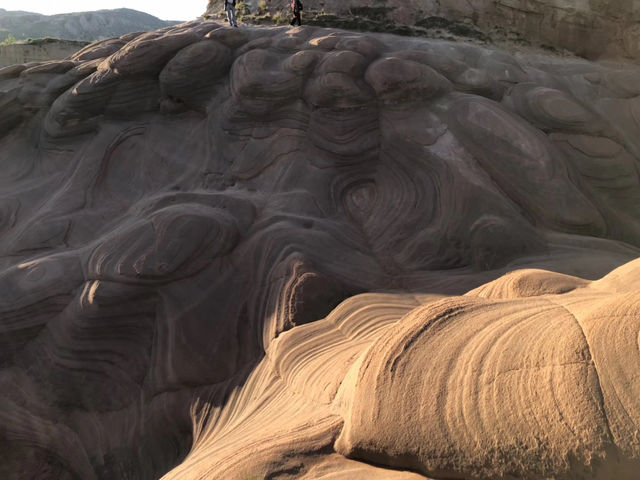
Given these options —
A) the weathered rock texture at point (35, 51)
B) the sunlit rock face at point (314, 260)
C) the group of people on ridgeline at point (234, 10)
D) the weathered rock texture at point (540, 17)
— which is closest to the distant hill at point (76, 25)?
the weathered rock texture at point (35, 51)

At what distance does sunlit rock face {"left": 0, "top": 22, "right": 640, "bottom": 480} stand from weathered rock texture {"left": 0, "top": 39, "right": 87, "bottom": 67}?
36.3ft

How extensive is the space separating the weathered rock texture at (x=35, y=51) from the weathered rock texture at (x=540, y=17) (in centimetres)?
1211

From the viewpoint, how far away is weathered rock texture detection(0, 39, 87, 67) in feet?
57.8

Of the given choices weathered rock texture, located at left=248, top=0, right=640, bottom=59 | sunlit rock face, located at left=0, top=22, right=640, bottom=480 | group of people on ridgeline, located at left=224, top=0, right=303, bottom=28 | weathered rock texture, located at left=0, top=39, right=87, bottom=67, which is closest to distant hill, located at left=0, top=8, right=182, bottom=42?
weathered rock texture, located at left=0, top=39, right=87, bottom=67

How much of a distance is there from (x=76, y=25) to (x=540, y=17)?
87568 millimetres

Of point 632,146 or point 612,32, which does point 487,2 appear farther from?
point 632,146

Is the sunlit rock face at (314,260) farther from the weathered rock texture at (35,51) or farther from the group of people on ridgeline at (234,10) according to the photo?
the weathered rock texture at (35,51)

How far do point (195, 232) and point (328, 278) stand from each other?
1474 mm

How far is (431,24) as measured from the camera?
958 cm

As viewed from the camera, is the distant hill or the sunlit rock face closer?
the sunlit rock face

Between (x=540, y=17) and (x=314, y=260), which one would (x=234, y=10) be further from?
(x=314, y=260)

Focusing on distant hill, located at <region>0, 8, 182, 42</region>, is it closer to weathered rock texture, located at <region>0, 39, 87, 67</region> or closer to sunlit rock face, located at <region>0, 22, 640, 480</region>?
weathered rock texture, located at <region>0, 39, 87, 67</region>

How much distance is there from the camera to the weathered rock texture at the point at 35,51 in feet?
57.8

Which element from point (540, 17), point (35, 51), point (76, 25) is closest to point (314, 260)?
point (540, 17)
